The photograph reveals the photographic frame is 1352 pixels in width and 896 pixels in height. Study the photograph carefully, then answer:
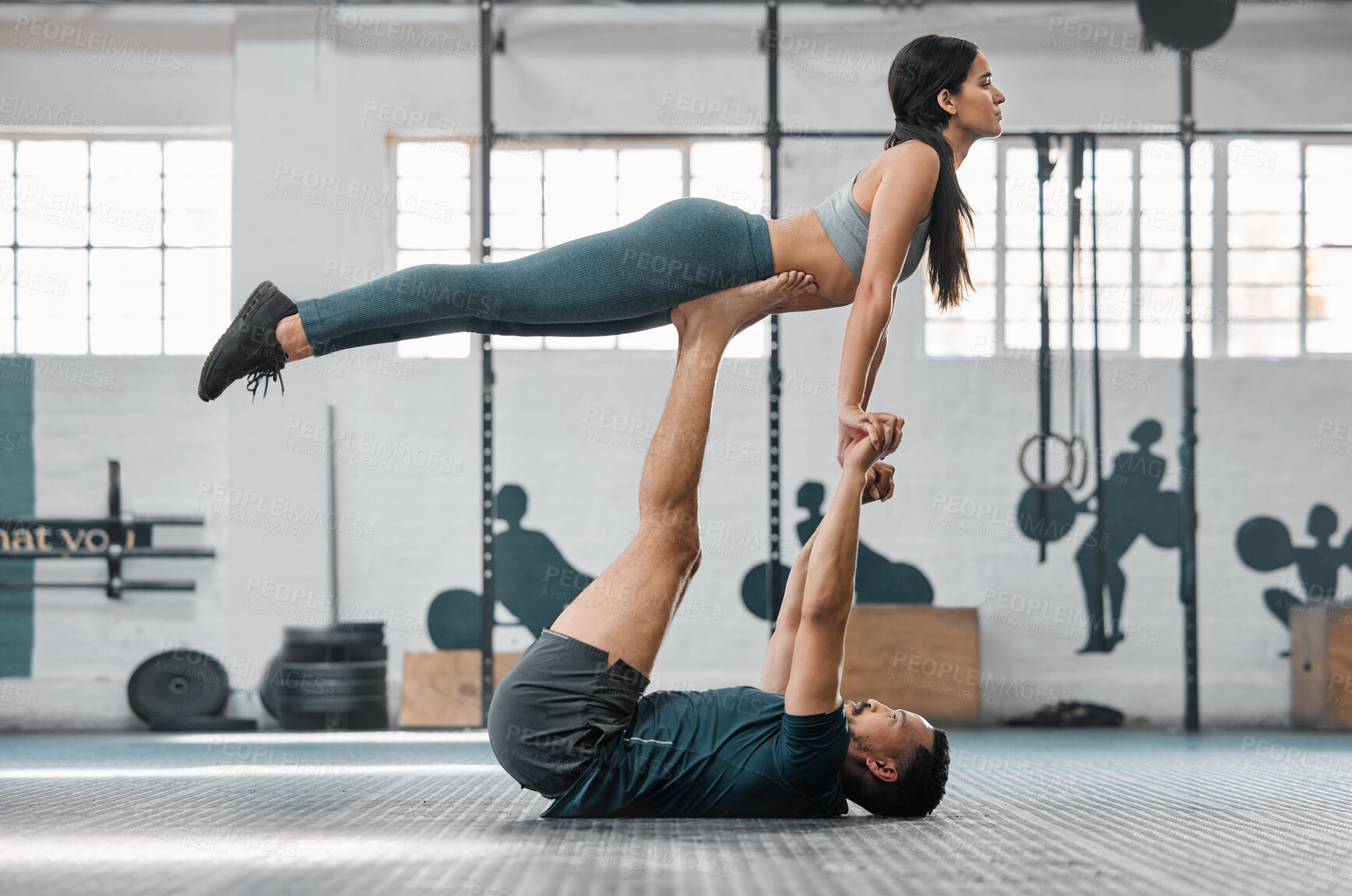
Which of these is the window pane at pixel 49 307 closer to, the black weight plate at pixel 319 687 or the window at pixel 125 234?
the window at pixel 125 234

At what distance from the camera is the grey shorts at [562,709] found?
2.20 m

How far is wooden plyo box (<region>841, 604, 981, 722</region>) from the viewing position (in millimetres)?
5738

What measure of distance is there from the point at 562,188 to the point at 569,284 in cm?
437

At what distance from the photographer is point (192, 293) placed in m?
6.39

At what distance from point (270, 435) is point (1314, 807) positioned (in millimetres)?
5006

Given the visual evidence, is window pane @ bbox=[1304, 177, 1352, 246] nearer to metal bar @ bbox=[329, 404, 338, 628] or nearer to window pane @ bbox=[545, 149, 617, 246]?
window pane @ bbox=[545, 149, 617, 246]

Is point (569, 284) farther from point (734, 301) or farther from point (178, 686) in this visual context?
point (178, 686)

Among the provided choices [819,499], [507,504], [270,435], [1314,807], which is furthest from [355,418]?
[1314,807]

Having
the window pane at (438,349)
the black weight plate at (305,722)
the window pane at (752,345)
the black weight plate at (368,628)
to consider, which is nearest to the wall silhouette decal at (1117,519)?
the window pane at (752,345)

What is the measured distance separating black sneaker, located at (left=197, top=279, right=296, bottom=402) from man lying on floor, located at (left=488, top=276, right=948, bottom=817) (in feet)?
2.49

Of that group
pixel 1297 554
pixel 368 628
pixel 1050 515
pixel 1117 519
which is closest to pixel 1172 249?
pixel 1117 519

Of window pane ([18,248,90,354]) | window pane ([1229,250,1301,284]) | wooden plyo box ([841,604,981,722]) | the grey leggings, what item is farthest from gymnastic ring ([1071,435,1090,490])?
window pane ([18,248,90,354])

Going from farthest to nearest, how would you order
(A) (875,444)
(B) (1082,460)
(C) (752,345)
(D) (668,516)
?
(C) (752,345), (B) (1082,460), (D) (668,516), (A) (875,444)

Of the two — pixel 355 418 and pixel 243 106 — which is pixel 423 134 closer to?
pixel 243 106
